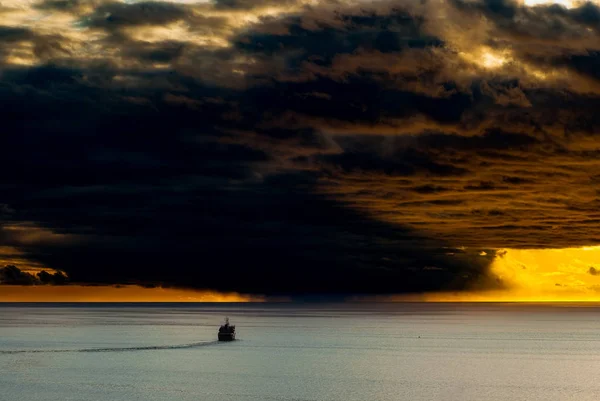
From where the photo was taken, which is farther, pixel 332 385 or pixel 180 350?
pixel 180 350

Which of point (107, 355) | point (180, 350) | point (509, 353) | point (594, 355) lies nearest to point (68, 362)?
point (107, 355)

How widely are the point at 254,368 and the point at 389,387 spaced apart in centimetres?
3073

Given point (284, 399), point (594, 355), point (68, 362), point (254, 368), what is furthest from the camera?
point (594, 355)

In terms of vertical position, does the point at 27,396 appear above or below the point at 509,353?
below

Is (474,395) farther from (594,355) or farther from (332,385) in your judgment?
(594,355)

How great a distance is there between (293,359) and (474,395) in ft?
184

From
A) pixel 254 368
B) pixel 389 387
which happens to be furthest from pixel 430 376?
pixel 254 368

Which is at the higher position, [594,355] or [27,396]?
[594,355]

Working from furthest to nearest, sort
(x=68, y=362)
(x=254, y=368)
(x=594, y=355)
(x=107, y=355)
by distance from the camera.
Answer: (x=594, y=355)
(x=107, y=355)
(x=68, y=362)
(x=254, y=368)

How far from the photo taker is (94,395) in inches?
4131

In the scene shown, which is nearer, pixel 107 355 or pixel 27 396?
pixel 27 396

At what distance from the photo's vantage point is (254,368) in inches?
5438

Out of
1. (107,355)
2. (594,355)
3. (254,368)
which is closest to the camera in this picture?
(254,368)

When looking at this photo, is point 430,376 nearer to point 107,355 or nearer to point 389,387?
point 389,387
